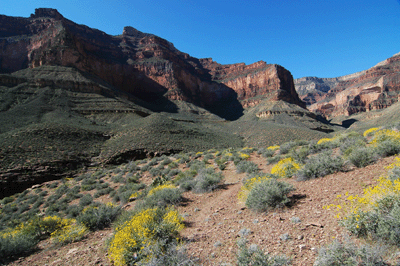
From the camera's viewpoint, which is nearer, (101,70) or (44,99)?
(44,99)

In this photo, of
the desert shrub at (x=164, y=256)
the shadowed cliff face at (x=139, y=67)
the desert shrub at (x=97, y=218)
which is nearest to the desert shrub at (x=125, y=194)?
the desert shrub at (x=97, y=218)

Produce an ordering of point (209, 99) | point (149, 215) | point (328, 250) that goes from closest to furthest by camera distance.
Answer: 1. point (328, 250)
2. point (149, 215)
3. point (209, 99)

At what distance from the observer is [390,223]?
8.94 ft

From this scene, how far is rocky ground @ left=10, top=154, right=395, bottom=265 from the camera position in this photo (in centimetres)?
340

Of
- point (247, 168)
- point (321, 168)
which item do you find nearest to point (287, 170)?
point (321, 168)

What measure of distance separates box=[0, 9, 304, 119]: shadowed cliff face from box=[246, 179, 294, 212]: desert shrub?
77977mm

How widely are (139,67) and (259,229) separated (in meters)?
112

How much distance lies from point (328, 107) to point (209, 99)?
313 ft

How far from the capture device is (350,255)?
256cm

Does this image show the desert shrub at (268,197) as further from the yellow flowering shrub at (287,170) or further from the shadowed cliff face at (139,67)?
the shadowed cliff face at (139,67)

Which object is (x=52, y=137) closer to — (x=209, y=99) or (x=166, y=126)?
(x=166, y=126)

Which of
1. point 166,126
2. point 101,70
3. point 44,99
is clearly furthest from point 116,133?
point 101,70

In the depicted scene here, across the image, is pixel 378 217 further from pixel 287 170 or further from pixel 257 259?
pixel 287 170

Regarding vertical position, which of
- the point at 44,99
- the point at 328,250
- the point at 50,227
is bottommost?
the point at 50,227
